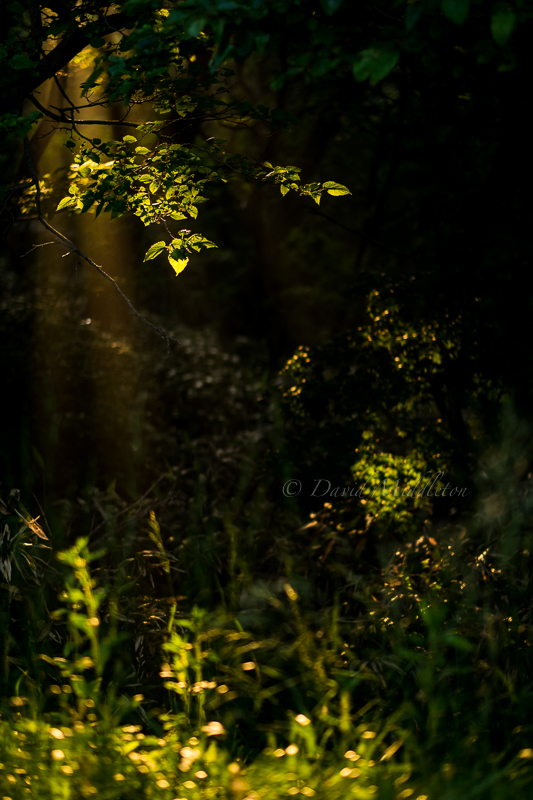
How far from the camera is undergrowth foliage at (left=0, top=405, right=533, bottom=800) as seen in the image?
229 centimetres

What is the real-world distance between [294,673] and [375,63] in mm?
3221

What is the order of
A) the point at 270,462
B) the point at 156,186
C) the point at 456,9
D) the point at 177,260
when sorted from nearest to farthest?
the point at 456,9 < the point at 177,260 < the point at 156,186 < the point at 270,462

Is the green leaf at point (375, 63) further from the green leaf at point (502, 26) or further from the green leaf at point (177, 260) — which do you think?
the green leaf at point (177, 260)

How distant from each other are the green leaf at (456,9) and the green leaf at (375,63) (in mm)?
224

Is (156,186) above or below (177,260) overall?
above

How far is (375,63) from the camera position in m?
2.35

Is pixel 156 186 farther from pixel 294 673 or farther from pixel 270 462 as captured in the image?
pixel 294 673

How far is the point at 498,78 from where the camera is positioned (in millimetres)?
5074

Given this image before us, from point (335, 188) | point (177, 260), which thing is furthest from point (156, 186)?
point (335, 188)

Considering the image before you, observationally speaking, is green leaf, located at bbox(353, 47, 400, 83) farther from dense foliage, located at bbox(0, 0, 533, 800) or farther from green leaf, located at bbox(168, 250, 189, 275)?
green leaf, located at bbox(168, 250, 189, 275)

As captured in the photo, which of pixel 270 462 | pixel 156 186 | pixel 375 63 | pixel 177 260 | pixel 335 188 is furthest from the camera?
pixel 270 462

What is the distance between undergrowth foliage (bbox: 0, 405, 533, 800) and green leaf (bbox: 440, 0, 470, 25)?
2.30m

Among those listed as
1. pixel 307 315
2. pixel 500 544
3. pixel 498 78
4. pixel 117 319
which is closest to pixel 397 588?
pixel 500 544

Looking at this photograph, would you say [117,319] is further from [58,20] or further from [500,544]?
[500,544]
